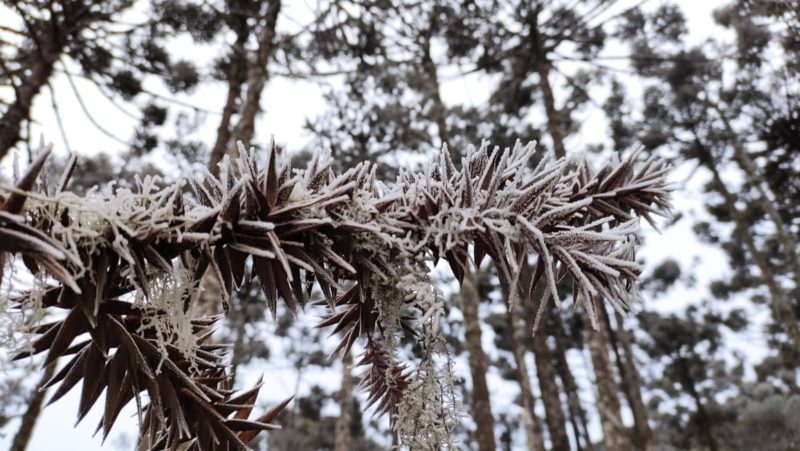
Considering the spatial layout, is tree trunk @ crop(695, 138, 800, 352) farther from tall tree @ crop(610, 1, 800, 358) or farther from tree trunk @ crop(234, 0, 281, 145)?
tree trunk @ crop(234, 0, 281, 145)

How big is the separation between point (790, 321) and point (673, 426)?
14.7 meters

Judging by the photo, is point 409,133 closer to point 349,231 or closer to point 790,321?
point 790,321

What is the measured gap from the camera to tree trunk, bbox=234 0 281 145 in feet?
16.6

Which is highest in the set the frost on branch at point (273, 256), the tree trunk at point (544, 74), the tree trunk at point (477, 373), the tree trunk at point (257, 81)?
the tree trunk at point (544, 74)

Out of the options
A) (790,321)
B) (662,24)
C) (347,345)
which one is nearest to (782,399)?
(790,321)

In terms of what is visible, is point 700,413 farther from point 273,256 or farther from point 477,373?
point 273,256

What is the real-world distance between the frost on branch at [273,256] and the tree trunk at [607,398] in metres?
6.35

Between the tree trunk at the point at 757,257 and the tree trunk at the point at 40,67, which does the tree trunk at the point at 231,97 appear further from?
the tree trunk at the point at 757,257

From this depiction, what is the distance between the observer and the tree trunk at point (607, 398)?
263 inches

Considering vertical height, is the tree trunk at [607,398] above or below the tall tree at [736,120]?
below

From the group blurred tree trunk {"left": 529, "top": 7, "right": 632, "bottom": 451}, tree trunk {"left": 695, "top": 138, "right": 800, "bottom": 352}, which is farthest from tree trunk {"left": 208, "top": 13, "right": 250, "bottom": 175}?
tree trunk {"left": 695, "top": 138, "right": 800, "bottom": 352}

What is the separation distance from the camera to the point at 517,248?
0.96 m

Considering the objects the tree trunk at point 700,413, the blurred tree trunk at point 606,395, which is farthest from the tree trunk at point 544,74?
the tree trunk at point 700,413

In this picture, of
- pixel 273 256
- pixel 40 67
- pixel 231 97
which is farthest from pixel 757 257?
pixel 40 67
